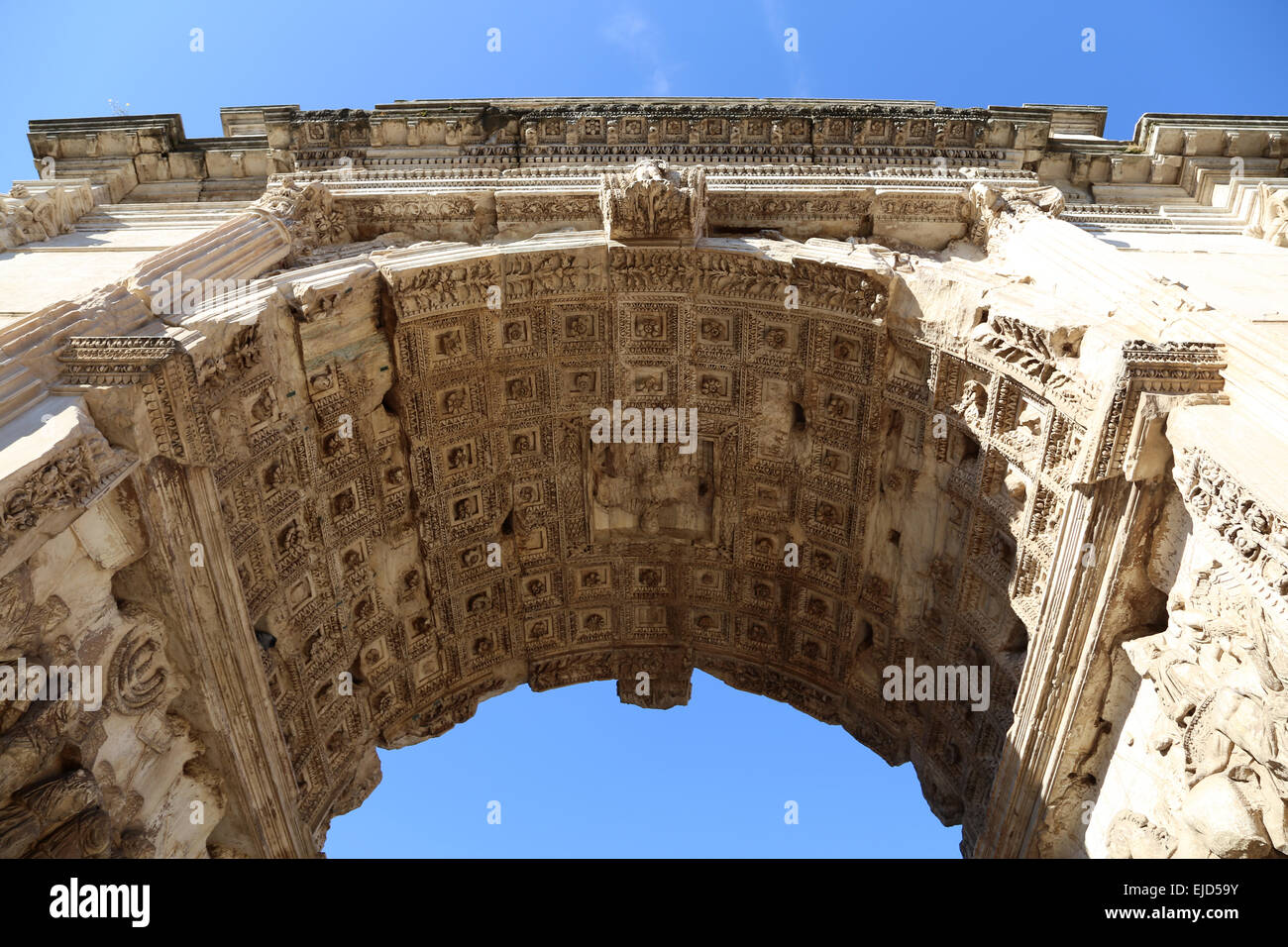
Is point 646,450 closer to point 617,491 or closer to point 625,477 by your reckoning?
point 625,477

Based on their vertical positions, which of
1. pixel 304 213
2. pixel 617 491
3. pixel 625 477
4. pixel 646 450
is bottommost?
pixel 617 491

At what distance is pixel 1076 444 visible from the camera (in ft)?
26.9

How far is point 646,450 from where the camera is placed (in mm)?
11555

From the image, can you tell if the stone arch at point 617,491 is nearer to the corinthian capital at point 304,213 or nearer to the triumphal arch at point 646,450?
the triumphal arch at point 646,450

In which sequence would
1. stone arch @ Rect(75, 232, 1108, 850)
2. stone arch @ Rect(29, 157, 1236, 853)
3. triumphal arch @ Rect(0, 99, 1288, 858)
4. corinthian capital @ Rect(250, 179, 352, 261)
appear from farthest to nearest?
corinthian capital @ Rect(250, 179, 352, 261)
stone arch @ Rect(75, 232, 1108, 850)
stone arch @ Rect(29, 157, 1236, 853)
triumphal arch @ Rect(0, 99, 1288, 858)

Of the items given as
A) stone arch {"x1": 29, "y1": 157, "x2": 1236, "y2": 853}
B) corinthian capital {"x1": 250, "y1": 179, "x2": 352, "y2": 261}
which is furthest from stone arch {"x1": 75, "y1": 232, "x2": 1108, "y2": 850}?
corinthian capital {"x1": 250, "y1": 179, "x2": 352, "y2": 261}

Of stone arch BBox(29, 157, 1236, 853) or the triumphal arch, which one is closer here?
the triumphal arch

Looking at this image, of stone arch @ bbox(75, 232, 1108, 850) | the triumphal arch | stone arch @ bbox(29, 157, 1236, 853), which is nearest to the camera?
the triumphal arch

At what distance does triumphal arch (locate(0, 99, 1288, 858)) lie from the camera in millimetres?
6824

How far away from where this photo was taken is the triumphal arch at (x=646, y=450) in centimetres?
682

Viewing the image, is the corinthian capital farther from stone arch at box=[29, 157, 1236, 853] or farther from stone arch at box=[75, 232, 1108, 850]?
stone arch at box=[75, 232, 1108, 850]

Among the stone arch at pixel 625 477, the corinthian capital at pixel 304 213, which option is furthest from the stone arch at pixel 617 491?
the corinthian capital at pixel 304 213

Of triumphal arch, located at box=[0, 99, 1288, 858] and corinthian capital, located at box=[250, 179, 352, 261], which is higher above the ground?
corinthian capital, located at box=[250, 179, 352, 261]

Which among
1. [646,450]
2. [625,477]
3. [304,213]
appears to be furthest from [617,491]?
[304,213]
